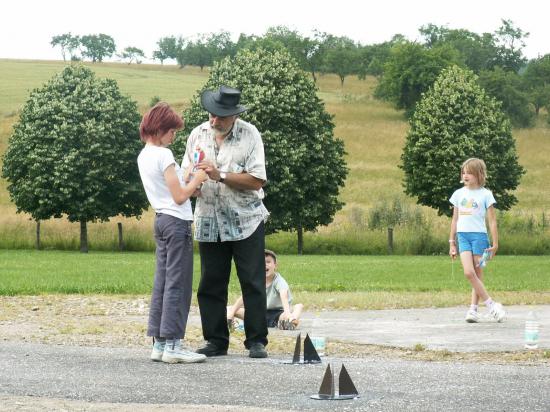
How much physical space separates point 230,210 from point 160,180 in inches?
26.9

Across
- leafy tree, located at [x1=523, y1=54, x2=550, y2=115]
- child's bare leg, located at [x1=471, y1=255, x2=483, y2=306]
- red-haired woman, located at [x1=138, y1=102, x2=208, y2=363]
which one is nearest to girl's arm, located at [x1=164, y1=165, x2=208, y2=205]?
red-haired woman, located at [x1=138, y1=102, x2=208, y2=363]

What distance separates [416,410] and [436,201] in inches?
2380

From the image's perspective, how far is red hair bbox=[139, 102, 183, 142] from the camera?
10.3m

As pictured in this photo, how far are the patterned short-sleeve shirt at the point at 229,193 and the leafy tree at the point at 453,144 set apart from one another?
181 ft

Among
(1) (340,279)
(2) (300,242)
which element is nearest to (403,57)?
(2) (300,242)

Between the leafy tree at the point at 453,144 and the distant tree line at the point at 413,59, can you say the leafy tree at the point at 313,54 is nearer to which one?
the distant tree line at the point at 413,59

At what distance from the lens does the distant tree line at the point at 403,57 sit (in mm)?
114875

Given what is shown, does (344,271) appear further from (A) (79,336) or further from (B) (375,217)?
(B) (375,217)

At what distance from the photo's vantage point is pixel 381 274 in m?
32.4

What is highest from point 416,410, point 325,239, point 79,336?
point 416,410

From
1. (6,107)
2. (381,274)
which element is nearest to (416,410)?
(381,274)

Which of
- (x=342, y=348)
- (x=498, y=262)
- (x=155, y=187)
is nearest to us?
(x=155, y=187)

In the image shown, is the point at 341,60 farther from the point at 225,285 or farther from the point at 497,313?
the point at 225,285

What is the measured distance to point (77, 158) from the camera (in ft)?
196
